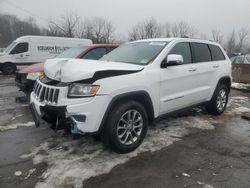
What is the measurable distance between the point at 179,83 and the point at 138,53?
36.6 inches

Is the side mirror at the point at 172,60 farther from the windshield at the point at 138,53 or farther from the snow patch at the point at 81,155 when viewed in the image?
the snow patch at the point at 81,155

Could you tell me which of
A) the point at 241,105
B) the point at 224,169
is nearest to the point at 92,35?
the point at 241,105

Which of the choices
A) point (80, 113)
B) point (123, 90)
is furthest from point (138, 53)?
point (80, 113)

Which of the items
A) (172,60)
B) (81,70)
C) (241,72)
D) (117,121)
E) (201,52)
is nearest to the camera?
(81,70)

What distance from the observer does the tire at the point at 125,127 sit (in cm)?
345

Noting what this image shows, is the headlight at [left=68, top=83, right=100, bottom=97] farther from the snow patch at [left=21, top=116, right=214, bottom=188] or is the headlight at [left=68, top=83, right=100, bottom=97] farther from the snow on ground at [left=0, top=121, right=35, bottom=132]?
→ the snow on ground at [left=0, top=121, right=35, bottom=132]

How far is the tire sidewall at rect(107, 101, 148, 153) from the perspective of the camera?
3.43 meters

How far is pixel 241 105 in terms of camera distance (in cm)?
719

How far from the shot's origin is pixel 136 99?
12.6 ft

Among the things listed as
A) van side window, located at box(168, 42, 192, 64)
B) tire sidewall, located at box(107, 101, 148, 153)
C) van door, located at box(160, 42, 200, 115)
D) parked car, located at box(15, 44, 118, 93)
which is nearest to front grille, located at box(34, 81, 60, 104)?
tire sidewall, located at box(107, 101, 148, 153)

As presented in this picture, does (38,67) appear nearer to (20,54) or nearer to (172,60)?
(172,60)

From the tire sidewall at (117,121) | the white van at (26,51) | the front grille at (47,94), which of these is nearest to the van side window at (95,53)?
the front grille at (47,94)

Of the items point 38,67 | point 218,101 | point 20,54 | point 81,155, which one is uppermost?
point 20,54

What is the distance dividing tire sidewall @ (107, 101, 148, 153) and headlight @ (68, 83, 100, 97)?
0.45 meters
